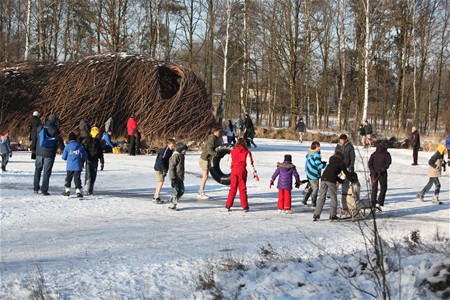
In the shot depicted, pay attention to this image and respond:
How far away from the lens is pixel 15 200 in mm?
10805

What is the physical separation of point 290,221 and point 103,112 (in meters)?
15.3

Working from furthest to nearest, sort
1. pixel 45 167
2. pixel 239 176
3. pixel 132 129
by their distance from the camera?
pixel 132 129 < pixel 45 167 < pixel 239 176

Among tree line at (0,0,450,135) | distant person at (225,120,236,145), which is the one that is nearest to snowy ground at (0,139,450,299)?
distant person at (225,120,236,145)

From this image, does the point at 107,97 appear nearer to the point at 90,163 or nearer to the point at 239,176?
the point at 90,163

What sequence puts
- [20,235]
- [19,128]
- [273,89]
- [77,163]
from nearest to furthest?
[20,235], [77,163], [19,128], [273,89]

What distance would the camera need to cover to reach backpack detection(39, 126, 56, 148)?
11.4m

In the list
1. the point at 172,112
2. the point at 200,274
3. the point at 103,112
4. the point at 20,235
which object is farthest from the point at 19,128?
the point at 200,274

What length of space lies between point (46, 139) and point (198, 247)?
5.53 metres

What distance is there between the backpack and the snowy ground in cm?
122

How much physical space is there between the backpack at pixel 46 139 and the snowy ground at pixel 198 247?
122cm

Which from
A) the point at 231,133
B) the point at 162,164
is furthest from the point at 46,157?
the point at 231,133

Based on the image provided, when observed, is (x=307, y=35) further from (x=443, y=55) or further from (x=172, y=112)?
(x=172, y=112)

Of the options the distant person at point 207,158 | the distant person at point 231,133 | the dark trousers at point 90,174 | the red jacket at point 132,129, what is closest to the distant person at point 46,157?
the dark trousers at point 90,174

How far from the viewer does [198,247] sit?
7844 mm
